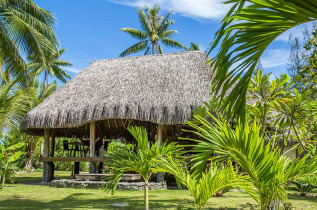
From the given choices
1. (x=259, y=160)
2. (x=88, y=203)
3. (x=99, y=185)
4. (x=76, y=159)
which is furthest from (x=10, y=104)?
(x=259, y=160)

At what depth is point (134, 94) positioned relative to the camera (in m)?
10.3

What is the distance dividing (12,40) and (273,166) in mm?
8516

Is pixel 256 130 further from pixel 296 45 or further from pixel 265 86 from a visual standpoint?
pixel 296 45

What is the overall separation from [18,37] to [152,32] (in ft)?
50.7

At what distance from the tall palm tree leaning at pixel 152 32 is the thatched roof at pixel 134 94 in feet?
37.3

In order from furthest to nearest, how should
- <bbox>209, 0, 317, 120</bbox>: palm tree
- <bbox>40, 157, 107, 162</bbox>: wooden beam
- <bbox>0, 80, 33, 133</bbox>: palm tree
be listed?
<bbox>40, 157, 107, 162</bbox>: wooden beam, <bbox>0, 80, 33, 133</bbox>: palm tree, <bbox>209, 0, 317, 120</bbox>: palm tree

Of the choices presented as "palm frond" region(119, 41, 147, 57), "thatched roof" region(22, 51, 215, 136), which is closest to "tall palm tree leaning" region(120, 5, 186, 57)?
"palm frond" region(119, 41, 147, 57)

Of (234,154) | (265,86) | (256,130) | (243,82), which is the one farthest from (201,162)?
(265,86)

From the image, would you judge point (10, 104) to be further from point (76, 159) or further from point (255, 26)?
point (255, 26)

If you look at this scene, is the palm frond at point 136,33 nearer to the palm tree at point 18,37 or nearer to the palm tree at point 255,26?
the palm tree at point 18,37

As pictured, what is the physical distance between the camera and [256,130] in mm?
2455

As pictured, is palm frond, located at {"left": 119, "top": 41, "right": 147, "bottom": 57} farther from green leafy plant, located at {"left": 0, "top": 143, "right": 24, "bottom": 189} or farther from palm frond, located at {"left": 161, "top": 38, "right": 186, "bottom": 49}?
green leafy plant, located at {"left": 0, "top": 143, "right": 24, "bottom": 189}

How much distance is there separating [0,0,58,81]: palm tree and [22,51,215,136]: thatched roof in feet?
5.84

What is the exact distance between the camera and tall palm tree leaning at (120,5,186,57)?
2367 cm
